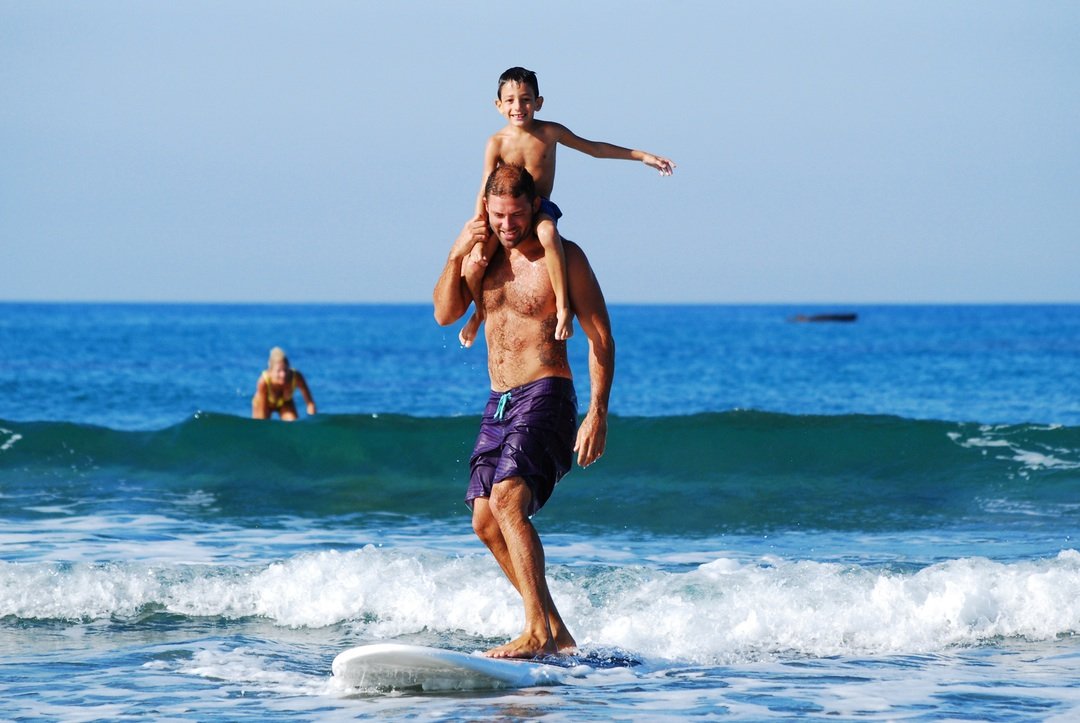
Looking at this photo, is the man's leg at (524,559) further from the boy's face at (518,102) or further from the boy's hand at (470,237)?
the boy's face at (518,102)

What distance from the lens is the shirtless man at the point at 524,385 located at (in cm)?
570

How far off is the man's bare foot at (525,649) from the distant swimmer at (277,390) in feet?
33.5

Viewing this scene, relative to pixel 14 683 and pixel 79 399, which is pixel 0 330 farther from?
pixel 14 683

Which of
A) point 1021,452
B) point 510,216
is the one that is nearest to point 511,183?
point 510,216

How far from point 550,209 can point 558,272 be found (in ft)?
1.07

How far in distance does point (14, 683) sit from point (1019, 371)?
3424 cm

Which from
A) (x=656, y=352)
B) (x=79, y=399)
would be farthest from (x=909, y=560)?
(x=656, y=352)

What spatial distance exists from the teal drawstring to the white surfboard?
1022mm

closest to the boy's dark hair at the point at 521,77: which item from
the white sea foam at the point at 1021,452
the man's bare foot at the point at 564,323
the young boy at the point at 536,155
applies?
the young boy at the point at 536,155

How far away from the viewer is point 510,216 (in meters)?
5.63

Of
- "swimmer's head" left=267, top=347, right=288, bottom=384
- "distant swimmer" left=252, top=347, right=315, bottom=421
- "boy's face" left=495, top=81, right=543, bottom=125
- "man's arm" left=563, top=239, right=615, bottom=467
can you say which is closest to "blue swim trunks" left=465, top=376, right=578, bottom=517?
"man's arm" left=563, top=239, right=615, bottom=467

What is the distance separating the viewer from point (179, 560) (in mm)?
8883

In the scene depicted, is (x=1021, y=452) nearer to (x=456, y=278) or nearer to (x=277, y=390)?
(x=277, y=390)

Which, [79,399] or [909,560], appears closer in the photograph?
[909,560]
